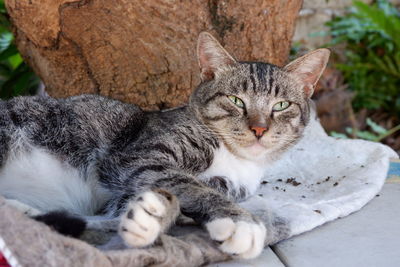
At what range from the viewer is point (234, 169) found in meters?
2.38

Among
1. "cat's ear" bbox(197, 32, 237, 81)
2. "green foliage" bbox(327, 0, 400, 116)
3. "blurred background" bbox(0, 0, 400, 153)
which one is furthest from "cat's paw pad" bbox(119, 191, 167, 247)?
"green foliage" bbox(327, 0, 400, 116)

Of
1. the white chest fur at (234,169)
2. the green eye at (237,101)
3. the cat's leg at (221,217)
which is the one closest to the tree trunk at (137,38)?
the green eye at (237,101)

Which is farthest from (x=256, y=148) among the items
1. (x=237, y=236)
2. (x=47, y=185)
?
(x=47, y=185)

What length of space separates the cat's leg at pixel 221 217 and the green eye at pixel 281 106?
2.04ft

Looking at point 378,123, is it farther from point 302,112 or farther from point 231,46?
point 302,112

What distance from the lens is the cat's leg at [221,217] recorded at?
1.74 metres

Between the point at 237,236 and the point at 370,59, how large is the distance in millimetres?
4394

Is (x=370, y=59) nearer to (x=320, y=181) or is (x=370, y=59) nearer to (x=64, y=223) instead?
(x=320, y=181)

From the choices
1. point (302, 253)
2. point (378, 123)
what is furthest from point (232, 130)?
point (378, 123)

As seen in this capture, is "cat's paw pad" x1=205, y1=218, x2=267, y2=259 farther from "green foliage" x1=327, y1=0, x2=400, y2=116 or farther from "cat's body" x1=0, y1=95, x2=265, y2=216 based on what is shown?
"green foliage" x1=327, y1=0, x2=400, y2=116

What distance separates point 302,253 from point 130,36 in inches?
72.7

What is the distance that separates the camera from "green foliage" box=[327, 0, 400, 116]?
539 centimetres

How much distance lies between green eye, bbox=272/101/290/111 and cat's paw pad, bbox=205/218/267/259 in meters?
0.82

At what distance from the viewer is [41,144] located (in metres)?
2.31
